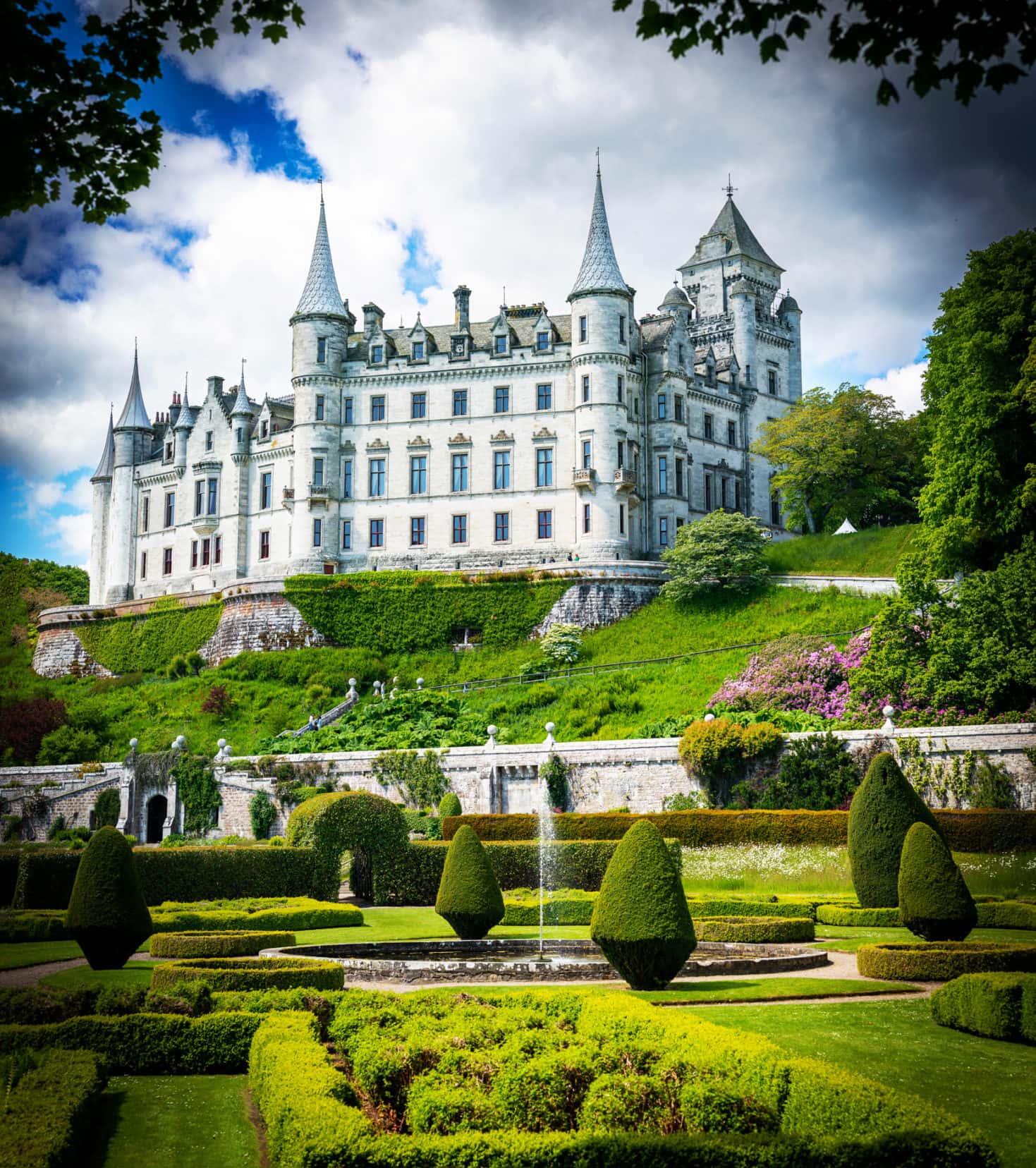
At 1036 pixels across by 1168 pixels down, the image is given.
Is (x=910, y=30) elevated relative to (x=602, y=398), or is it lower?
lower

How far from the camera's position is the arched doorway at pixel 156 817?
1764 inches

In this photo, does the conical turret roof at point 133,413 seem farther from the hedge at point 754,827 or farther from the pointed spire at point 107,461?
the hedge at point 754,827

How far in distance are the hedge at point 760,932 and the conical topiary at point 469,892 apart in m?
3.69

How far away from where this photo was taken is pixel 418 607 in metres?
58.2

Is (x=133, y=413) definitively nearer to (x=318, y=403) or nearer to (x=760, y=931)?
(x=318, y=403)

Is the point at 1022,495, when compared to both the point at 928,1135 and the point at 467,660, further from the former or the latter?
the point at 928,1135

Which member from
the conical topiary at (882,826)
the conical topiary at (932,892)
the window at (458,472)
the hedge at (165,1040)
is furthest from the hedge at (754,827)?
the window at (458,472)

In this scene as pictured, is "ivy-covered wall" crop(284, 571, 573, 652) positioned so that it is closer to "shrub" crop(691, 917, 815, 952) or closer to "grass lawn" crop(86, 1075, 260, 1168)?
"shrub" crop(691, 917, 815, 952)

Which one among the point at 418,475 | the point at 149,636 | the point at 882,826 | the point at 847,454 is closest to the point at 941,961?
the point at 882,826

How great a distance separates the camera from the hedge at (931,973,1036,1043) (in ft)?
42.4

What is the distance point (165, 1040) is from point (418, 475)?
52.9m

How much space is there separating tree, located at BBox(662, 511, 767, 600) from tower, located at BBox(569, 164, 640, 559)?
5.22 metres

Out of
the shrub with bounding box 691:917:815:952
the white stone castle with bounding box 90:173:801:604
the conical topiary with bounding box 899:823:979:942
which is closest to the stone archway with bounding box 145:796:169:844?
the white stone castle with bounding box 90:173:801:604

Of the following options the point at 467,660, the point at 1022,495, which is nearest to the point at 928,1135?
the point at 1022,495
